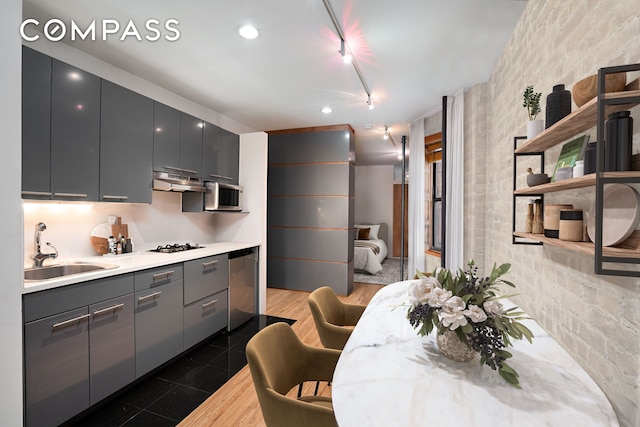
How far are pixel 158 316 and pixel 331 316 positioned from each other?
141 cm

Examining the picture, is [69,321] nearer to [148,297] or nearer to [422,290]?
[148,297]

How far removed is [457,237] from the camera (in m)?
3.52

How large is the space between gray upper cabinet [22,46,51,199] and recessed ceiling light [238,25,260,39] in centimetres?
128

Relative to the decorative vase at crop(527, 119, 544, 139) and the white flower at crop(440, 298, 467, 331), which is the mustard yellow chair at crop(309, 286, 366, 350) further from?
the decorative vase at crop(527, 119, 544, 139)

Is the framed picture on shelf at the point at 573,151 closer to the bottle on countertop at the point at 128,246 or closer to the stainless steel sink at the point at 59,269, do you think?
the stainless steel sink at the point at 59,269

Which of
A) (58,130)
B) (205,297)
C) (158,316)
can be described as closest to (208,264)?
(205,297)

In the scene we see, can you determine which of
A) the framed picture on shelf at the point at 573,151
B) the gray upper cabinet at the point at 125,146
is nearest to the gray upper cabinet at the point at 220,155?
the gray upper cabinet at the point at 125,146

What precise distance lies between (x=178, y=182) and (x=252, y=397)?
2091mm

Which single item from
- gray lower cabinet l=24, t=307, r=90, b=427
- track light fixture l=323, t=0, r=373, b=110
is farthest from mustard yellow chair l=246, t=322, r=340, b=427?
track light fixture l=323, t=0, r=373, b=110

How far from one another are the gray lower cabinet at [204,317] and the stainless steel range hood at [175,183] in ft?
3.73

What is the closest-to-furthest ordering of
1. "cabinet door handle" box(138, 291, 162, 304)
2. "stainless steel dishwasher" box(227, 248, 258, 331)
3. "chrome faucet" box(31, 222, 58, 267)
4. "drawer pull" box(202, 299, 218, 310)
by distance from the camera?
"chrome faucet" box(31, 222, 58, 267)
"cabinet door handle" box(138, 291, 162, 304)
"drawer pull" box(202, 299, 218, 310)
"stainless steel dishwasher" box(227, 248, 258, 331)

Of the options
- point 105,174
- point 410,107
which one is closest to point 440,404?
point 105,174

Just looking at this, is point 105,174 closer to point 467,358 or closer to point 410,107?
point 467,358

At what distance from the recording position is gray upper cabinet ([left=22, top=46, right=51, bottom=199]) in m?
1.84
